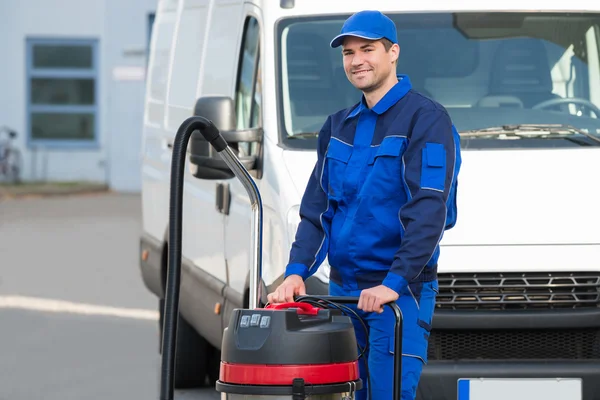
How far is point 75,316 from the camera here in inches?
454

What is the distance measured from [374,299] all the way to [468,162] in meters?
2.22

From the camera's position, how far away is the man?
436cm

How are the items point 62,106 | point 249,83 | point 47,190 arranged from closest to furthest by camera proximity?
point 249,83 < point 47,190 < point 62,106

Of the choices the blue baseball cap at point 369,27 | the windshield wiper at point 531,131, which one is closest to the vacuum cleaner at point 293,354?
the blue baseball cap at point 369,27

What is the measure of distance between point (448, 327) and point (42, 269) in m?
9.44

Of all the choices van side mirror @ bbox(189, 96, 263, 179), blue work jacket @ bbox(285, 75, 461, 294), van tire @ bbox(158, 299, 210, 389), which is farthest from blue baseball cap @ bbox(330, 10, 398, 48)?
van tire @ bbox(158, 299, 210, 389)

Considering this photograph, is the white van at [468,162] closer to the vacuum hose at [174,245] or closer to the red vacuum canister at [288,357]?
the vacuum hose at [174,245]

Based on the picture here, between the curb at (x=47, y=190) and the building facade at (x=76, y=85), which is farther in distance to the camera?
the building facade at (x=76, y=85)

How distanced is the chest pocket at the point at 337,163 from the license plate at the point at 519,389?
1.62 metres

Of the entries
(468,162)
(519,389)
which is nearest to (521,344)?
(519,389)

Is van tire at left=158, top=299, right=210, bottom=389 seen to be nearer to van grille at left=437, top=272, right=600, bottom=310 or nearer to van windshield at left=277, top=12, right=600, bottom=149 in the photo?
van windshield at left=277, top=12, right=600, bottom=149

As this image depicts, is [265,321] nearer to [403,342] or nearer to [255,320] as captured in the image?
[255,320]

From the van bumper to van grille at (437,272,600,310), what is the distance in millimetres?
238

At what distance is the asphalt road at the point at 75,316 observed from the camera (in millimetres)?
8672
